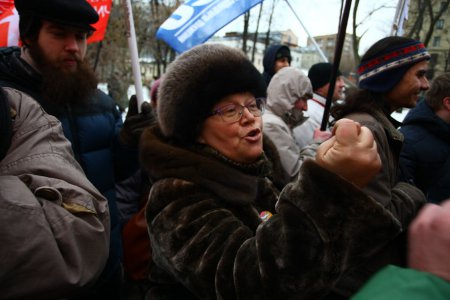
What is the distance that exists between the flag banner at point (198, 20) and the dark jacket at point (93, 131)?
146cm

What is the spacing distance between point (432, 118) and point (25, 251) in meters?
3.15

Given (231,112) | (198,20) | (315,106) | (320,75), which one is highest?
(198,20)

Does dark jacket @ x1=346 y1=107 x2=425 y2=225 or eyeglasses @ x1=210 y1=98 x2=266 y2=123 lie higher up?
eyeglasses @ x1=210 y1=98 x2=266 y2=123

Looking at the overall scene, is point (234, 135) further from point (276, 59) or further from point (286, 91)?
point (276, 59)

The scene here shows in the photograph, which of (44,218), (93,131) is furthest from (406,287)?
(93,131)

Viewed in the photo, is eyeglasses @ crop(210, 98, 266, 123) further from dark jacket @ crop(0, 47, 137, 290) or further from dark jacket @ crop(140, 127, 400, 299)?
dark jacket @ crop(0, 47, 137, 290)

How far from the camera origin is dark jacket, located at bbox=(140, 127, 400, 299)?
0.94 metres

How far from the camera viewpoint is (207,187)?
56.7 inches

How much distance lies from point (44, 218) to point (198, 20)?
3.20 m

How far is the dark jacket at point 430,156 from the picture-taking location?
288cm

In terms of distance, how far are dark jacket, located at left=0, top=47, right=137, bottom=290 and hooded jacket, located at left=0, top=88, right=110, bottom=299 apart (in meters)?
0.92

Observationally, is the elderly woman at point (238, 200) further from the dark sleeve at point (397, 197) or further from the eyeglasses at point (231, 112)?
the dark sleeve at point (397, 197)

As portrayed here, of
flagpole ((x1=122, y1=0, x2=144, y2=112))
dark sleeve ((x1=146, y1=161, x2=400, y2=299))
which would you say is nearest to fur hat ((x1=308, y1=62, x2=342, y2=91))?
flagpole ((x1=122, y1=0, x2=144, y2=112))

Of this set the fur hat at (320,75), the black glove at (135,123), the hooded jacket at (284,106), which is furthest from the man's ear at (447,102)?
the black glove at (135,123)
